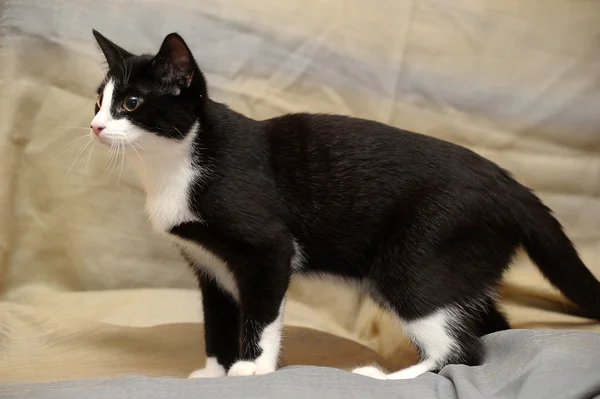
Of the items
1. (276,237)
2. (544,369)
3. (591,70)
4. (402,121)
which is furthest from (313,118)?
(591,70)

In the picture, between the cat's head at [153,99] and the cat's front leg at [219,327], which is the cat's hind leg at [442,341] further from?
the cat's head at [153,99]

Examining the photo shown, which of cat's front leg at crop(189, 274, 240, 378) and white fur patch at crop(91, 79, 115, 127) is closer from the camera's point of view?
white fur patch at crop(91, 79, 115, 127)

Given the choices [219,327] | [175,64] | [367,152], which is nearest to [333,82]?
[367,152]

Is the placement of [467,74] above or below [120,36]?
above

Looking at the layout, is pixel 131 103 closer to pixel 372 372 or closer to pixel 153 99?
pixel 153 99

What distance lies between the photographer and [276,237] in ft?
3.97

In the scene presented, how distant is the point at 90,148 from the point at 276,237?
0.71 m

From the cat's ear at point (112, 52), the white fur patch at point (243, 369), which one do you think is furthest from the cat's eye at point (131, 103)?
the white fur patch at point (243, 369)

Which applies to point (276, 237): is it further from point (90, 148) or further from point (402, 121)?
point (90, 148)

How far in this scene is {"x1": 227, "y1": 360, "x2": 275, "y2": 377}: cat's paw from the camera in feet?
3.83

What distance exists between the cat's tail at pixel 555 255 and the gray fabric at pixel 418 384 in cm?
19

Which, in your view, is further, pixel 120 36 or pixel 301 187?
pixel 120 36

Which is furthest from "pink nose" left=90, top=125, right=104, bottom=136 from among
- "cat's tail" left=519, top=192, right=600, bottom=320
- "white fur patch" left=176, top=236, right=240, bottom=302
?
"cat's tail" left=519, top=192, right=600, bottom=320

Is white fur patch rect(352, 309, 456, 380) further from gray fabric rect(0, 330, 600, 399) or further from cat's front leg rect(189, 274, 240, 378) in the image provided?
cat's front leg rect(189, 274, 240, 378)
